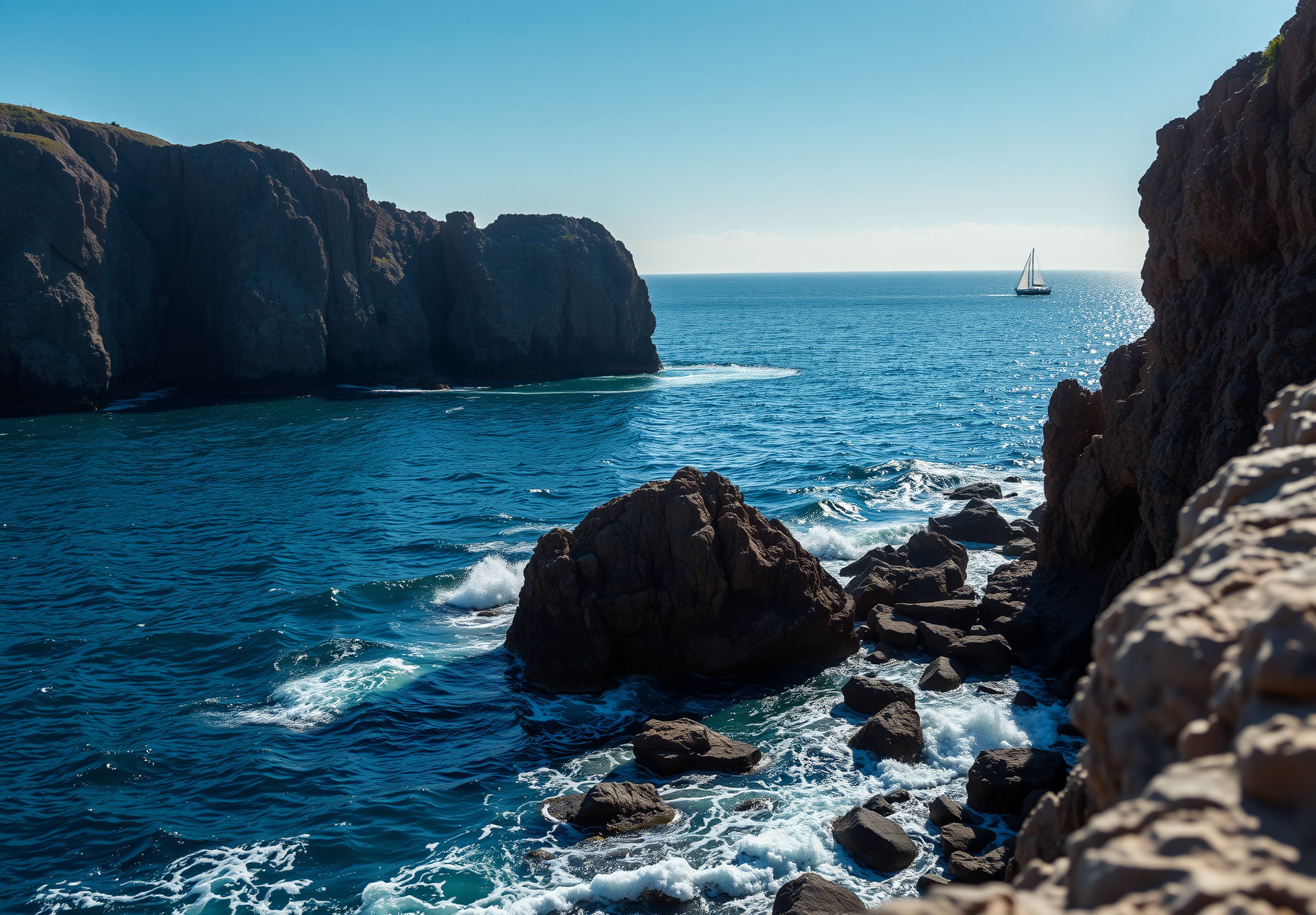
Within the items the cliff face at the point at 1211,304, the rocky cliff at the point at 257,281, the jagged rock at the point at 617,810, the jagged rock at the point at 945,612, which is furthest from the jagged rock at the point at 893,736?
the rocky cliff at the point at 257,281

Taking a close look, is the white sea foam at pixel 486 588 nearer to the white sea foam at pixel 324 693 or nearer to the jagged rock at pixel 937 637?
the white sea foam at pixel 324 693

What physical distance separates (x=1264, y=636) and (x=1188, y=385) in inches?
692

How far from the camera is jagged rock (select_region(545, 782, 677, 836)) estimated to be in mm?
16234

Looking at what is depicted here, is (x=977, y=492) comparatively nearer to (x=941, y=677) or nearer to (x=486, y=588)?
(x=941, y=677)

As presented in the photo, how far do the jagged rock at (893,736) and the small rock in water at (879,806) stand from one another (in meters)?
1.79

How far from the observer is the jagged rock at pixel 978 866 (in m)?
14.2

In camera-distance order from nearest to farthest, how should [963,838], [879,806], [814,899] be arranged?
Answer: [814,899] < [963,838] < [879,806]

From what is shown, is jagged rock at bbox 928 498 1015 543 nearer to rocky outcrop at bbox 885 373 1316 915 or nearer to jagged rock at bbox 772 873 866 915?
jagged rock at bbox 772 873 866 915

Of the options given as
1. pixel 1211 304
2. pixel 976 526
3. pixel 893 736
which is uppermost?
pixel 1211 304

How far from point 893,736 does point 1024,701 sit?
13.2ft

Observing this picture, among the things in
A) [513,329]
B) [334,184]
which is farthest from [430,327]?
[334,184]

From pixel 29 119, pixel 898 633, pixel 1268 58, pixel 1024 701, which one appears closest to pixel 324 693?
pixel 898 633

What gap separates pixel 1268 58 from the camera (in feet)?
68.0

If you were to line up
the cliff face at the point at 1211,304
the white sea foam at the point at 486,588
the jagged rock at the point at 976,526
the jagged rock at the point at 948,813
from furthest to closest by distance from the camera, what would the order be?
the jagged rock at the point at 976,526, the white sea foam at the point at 486,588, the cliff face at the point at 1211,304, the jagged rock at the point at 948,813
